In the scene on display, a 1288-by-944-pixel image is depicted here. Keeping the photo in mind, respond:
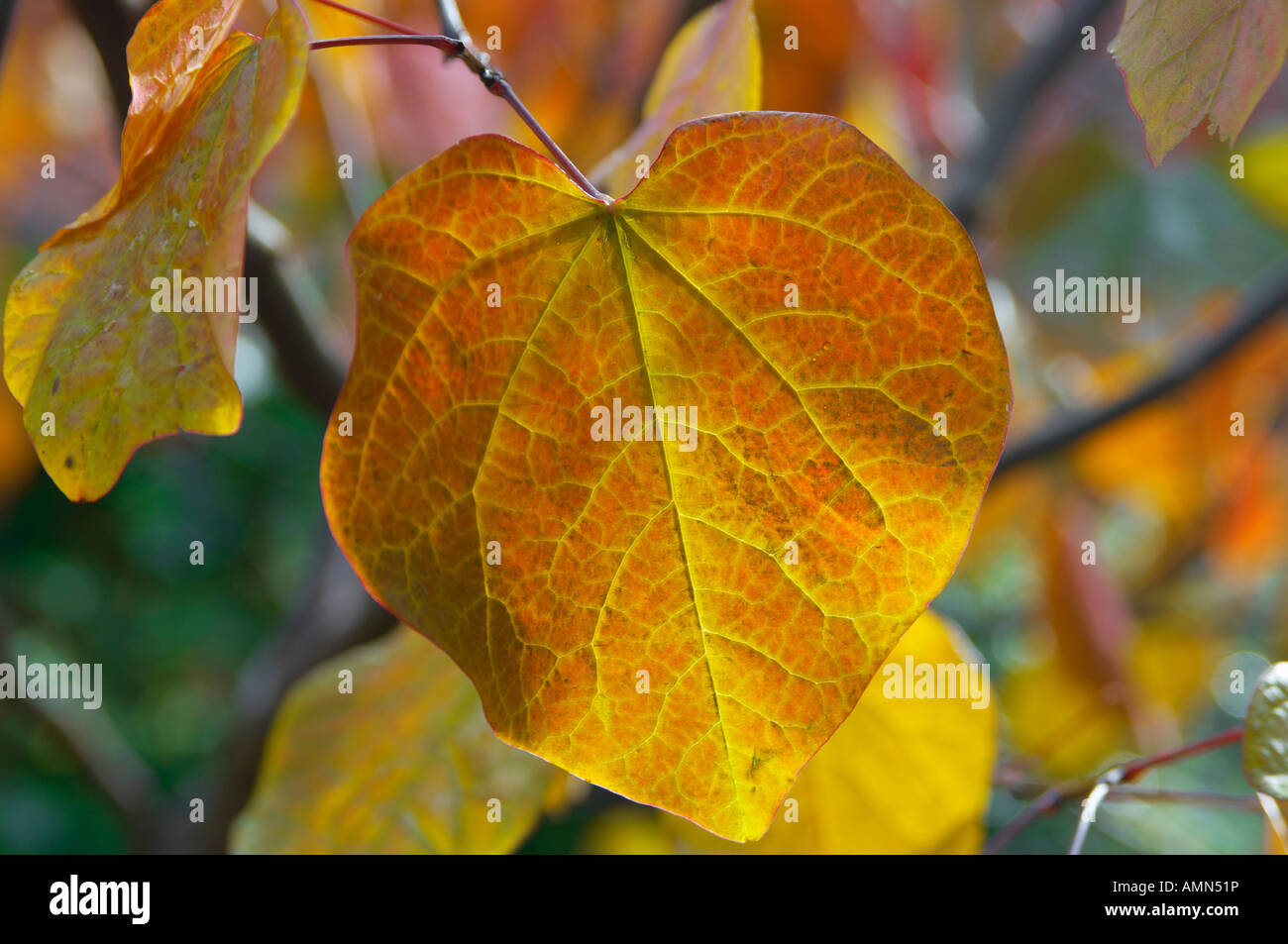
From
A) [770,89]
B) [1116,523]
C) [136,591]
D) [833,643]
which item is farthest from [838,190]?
[136,591]

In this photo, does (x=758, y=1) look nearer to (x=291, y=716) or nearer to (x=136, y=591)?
(x=291, y=716)

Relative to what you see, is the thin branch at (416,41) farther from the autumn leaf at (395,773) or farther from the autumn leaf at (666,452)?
the autumn leaf at (395,773)

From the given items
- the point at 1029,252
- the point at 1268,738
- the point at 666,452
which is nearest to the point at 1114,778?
the point at 1268,738

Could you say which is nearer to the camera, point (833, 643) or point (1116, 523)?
point (833, 643)

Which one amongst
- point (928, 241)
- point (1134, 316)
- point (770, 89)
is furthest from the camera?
point (1134, 316)

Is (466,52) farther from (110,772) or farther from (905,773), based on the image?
(110,772)

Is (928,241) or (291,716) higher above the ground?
(928,241)

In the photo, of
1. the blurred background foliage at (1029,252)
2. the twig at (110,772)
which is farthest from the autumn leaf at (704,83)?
the twig at (110,772)

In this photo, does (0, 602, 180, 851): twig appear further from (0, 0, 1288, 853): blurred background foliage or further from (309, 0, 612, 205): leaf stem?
(309, 0, 612, 205): leaf stem
